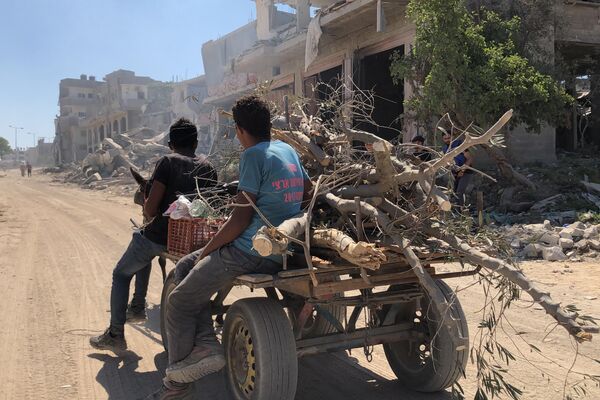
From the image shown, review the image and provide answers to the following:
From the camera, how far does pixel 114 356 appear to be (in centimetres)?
445

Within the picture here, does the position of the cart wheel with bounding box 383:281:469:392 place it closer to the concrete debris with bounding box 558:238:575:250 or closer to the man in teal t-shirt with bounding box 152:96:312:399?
the man in teal t-shirt with bounding box 152:96:312:399

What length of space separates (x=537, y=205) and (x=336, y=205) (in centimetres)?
858

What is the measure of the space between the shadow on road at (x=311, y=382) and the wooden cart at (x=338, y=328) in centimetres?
18

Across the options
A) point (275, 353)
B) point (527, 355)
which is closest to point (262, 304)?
point (275, 353)

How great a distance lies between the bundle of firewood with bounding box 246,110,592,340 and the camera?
2.58 meters

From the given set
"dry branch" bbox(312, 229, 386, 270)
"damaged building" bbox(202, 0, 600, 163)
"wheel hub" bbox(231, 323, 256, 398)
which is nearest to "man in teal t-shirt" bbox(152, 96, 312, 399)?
"wheel hub" bbox(231, 323, 256, 398)

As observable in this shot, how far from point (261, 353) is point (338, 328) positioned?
2.38 feet

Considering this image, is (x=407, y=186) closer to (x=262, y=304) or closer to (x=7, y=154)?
(x=262, y=304)

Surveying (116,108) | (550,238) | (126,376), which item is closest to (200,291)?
(126,376)

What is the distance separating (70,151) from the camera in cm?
7200

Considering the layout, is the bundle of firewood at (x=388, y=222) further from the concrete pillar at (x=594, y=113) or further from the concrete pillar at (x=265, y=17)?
the concrete pillar at (x=265, y=17)

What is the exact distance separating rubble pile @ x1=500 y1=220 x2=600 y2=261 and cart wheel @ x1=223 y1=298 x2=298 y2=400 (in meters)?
5.87

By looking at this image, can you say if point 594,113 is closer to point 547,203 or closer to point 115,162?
point 547,203

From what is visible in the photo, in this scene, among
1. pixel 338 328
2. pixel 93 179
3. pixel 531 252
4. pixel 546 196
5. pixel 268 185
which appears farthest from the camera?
pixel 93 179
